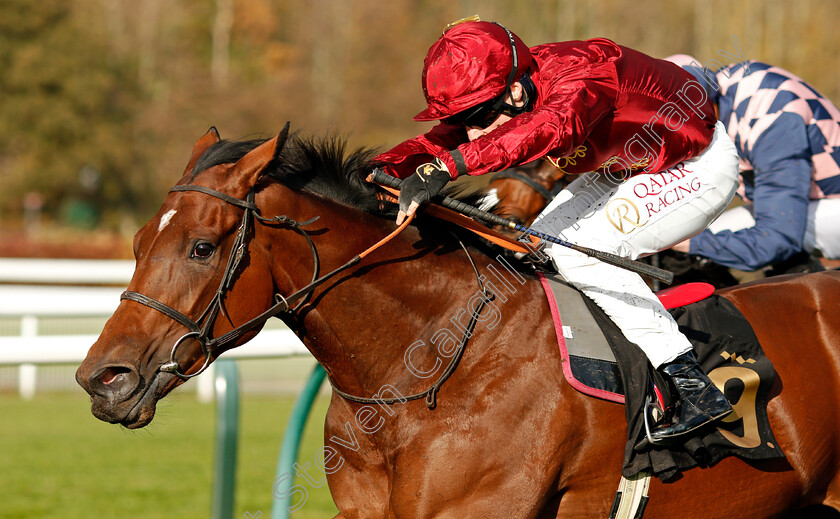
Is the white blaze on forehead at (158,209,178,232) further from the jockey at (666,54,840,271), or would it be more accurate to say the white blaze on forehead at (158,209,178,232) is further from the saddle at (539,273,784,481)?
the jockey at (666,54,840,271)

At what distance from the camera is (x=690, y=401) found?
8.70 ft

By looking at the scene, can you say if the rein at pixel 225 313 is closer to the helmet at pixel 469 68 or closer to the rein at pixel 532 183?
the helmet at pixel 469 68

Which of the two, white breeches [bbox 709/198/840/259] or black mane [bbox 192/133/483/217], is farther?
white breeches [bbox 709/198/840/259]

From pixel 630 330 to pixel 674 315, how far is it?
339mm

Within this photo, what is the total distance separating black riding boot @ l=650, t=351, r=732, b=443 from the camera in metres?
2.62

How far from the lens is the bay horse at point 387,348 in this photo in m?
2.34

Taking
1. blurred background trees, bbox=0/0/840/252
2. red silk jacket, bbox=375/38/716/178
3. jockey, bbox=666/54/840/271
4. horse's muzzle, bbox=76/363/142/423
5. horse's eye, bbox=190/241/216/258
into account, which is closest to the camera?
horse's muzzle, bbox=76/363/142/423

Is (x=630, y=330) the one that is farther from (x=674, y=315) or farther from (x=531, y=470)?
(x=531, y=470)

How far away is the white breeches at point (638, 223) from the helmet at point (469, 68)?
1.76ft

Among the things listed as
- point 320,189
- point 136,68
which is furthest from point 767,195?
point 136,68

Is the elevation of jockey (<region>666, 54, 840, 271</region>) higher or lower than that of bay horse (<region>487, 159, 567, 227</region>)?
higher

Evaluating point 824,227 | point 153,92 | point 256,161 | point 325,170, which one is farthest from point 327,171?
point 153,92

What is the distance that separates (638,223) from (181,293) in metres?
1.47

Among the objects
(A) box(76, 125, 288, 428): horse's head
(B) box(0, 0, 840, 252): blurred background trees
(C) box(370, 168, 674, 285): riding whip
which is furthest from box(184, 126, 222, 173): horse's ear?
(B) box(0, 0, 840, 252): blurred background trees
